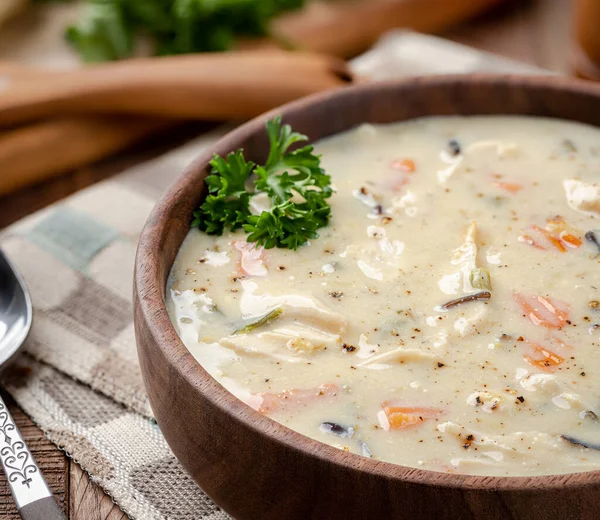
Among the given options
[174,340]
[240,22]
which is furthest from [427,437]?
[240,22]

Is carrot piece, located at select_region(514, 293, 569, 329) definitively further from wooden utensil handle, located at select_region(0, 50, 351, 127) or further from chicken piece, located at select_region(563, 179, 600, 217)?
wooden utensil handle, located at select_region(0, 50, 351, 127)

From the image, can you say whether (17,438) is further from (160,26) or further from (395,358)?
(160,26)

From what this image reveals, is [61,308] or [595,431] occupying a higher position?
[595,431]

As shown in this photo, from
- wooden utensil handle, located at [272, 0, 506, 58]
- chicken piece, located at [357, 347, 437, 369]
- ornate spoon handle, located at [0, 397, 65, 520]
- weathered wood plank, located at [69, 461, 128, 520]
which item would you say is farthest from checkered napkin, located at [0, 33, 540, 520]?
wooden utensil handle, located at [272, 0, 506, 58]

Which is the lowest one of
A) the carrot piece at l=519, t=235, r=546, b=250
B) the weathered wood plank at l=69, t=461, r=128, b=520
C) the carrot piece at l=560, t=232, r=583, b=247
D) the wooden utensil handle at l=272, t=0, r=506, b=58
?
the weathered wood plank at l=69, t=461, r=128, b=520

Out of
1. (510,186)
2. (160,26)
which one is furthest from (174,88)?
(510,186)

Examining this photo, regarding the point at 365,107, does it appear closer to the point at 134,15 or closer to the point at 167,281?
the point at 167,281
